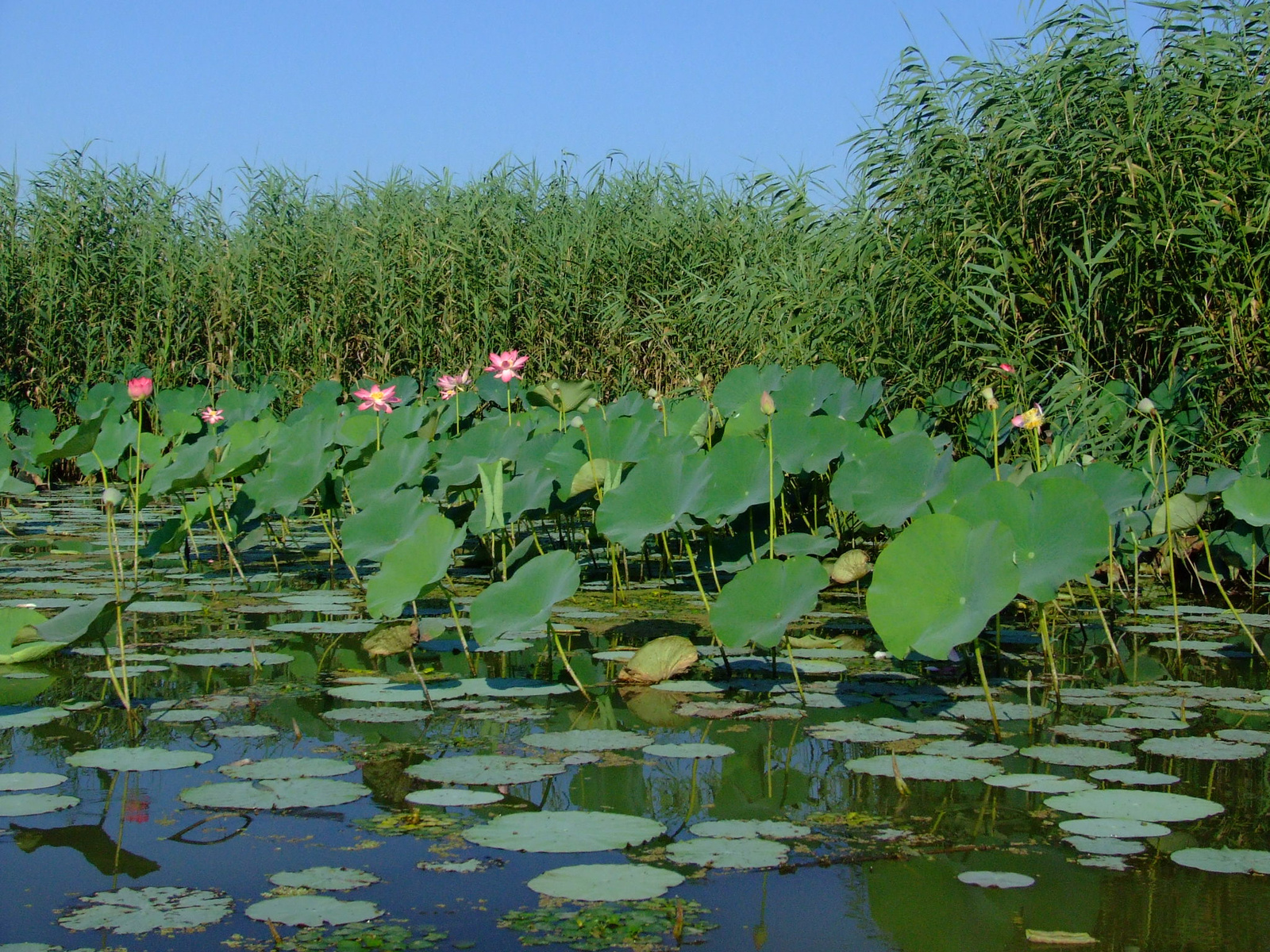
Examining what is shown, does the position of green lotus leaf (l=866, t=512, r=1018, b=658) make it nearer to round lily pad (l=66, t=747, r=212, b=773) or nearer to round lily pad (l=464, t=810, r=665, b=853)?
round lily pad (l=464, t=810, r=665, b=853)

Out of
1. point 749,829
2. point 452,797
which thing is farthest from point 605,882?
point 452,797

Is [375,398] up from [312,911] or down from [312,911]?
up

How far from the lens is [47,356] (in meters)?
7.79

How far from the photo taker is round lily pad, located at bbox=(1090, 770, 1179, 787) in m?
1.78

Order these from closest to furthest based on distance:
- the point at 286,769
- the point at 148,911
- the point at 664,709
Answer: the point at 148,911, the point at 286,769, the point at 664,709

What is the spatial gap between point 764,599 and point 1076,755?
0.62 m

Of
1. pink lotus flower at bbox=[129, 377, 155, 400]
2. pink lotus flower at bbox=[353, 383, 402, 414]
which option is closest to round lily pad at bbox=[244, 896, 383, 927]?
pink lotus flower at bbox=[129, 377, 155, 400]

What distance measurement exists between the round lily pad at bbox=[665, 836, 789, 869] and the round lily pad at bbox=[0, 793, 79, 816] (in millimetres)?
842

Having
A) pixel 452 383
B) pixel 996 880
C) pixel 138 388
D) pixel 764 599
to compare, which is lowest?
pixel 996 880

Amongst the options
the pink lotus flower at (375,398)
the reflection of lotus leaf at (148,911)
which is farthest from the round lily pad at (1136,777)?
the pink lotus flower at (375,398)

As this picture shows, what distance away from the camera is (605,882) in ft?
4.50

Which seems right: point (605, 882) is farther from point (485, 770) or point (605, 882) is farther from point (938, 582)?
point (938, 582)

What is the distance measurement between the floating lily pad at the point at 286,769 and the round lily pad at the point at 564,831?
343mm

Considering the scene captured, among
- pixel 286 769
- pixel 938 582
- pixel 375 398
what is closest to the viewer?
pixel 286 769
